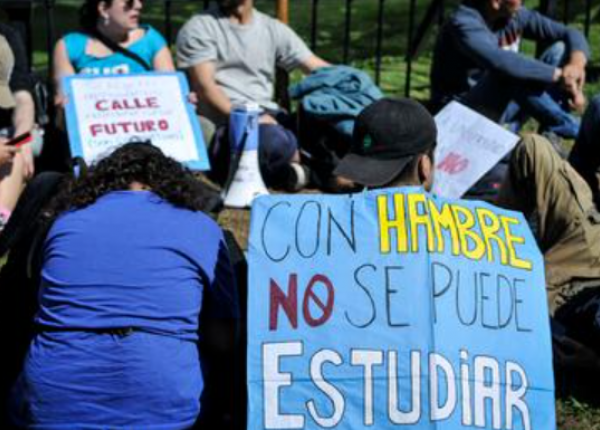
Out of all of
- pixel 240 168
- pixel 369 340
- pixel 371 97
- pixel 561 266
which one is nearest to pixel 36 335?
pixel 369 340

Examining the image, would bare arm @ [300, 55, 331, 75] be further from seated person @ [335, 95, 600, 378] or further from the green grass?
seated person @ [335, 95, 600, 378]

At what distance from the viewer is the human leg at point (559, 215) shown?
4.64m

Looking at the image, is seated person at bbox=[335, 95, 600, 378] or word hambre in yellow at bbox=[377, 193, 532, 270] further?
seated person at bbox=[335, 95, 600, 378]

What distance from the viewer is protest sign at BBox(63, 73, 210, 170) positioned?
6.38 metres

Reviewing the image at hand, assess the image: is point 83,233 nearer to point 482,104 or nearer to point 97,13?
point 97,13

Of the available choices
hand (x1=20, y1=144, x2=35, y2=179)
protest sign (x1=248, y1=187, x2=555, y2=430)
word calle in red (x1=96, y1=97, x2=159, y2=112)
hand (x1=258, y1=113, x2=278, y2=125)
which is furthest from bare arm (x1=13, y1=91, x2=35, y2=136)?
protest sign (x1=248, y1=187, x2=555, y2=430)

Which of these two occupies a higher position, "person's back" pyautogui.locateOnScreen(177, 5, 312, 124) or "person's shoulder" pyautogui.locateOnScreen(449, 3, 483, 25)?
"person's shoulder" pyautogui.locateOnScreen(449, 3, 483, 25)

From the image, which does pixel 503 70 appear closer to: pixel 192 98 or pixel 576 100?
pixel 576 100

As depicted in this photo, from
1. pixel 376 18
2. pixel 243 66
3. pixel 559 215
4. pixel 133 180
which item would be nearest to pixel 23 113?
pixel 243 66

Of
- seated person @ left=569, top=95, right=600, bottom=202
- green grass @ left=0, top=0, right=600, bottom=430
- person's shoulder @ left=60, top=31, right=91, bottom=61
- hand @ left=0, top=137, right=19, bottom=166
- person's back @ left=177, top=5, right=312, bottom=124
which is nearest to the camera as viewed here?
seated person @ left=569, top=95, right=600, bottom=202

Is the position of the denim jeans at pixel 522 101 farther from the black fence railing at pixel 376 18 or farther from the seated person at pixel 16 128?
the seated person at pixel 16 128

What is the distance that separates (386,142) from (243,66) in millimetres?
3471

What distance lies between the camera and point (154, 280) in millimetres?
3520

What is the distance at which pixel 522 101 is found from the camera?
23.4 feet
